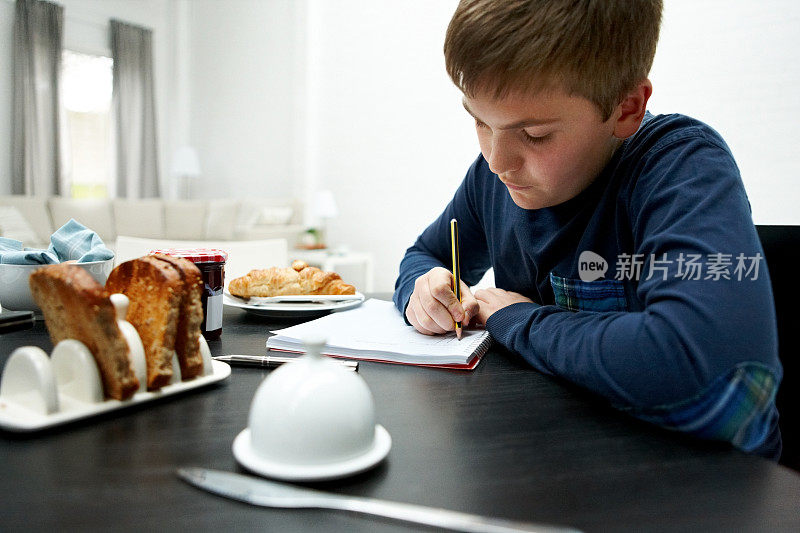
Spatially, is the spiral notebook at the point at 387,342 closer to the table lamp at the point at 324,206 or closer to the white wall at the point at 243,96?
the table lamp at the point at 324,206

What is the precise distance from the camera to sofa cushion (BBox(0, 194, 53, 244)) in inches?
224

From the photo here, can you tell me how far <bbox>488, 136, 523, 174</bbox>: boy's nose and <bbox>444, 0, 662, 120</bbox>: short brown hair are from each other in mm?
72

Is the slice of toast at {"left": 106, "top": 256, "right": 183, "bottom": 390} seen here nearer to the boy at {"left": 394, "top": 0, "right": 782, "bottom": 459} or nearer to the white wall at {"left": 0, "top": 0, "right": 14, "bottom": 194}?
the boy at {"left": 394, "top": 0, "right": 782, "bottom": 459}

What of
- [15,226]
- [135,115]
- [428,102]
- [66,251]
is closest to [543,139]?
[66,251]

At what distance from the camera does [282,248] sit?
1830mm

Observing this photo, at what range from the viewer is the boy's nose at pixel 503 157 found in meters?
0.81

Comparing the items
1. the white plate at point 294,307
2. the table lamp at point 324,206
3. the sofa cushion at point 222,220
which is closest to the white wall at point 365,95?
the table lamp at point 324,206

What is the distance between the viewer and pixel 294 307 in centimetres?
110

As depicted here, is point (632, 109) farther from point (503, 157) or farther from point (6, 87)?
point (6, 87)

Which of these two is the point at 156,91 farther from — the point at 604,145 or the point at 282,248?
the point at 604,145

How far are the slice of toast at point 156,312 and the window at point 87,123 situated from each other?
7.02 m

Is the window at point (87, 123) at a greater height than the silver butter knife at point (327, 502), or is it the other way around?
the window at point (87, 123)

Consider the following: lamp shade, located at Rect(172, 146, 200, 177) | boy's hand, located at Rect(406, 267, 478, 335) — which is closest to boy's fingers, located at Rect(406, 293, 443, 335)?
boy's hand, located at Rect(406, 267, 478, 335)

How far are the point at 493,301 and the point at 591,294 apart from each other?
0.49ft
